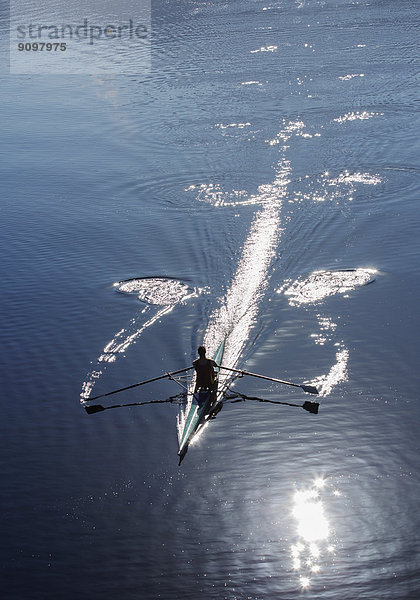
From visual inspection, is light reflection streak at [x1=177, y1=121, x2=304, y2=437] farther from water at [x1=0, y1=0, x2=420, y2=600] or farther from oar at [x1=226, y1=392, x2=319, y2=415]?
oar at [x1=226, y1=392, x2=319, y2=415]

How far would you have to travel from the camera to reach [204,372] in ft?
82.7

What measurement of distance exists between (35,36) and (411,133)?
182 feet

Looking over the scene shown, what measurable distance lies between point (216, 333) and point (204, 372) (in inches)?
199

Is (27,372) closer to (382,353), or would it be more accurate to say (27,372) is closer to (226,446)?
(226,446)

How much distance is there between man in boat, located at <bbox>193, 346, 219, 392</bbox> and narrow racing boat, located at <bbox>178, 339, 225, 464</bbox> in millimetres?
184

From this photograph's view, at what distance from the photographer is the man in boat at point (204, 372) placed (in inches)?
985

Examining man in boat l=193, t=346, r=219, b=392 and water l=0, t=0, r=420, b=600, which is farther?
man in boat l=193, t=346, r=219, b=392

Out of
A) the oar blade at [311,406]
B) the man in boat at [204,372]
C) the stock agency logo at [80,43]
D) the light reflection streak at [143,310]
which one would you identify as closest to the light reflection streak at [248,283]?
the man in boat at [204,372]

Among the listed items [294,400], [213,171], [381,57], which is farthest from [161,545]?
[381,57]

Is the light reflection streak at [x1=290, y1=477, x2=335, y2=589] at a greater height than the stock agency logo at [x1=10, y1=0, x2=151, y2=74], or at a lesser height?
lesser

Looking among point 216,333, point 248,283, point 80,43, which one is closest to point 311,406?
point 216,333

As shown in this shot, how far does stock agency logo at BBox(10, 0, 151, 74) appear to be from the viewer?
7538 centimetres

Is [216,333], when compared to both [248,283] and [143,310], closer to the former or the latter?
[143,310]

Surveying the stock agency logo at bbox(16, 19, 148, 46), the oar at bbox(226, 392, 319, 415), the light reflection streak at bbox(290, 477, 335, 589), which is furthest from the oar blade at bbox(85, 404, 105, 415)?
the stock agency logo at bbox(16, 19, 148, 46)
